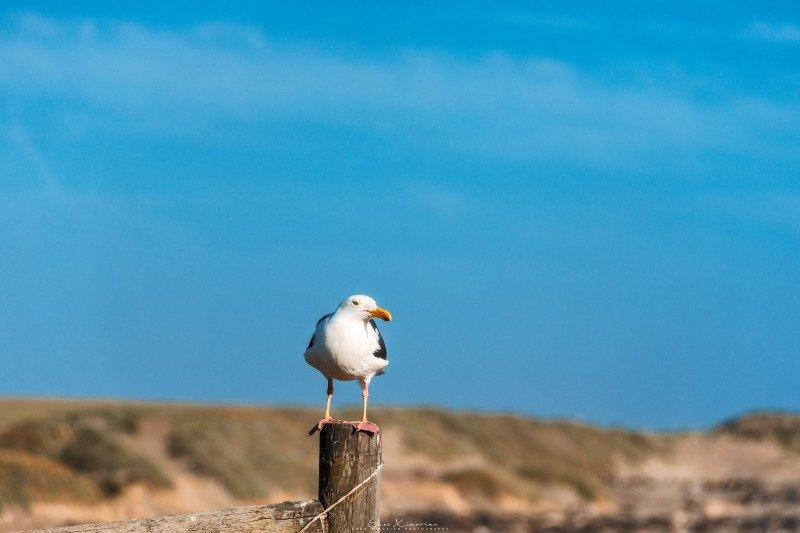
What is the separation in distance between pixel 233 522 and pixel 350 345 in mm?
1218

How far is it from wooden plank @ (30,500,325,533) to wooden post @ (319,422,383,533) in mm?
103

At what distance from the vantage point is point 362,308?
22.9 feet

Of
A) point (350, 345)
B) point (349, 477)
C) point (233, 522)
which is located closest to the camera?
point (233, 522)

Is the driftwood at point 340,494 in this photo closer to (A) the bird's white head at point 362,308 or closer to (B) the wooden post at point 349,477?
Result: (B) the wooden post at point 349,477

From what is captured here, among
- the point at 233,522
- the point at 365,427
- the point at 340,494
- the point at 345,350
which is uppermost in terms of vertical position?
the point at 345,350

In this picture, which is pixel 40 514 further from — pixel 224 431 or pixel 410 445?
pixel 410 445

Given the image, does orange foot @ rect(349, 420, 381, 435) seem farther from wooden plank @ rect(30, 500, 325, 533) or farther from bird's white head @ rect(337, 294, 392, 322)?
bird's white head @ rect(337, 294, 392, 322)

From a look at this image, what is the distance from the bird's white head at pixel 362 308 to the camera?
22.9 ft

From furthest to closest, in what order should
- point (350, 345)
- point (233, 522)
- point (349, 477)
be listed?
1. point (350, 345)
2. point (349, 477)
3. point (233, 522)

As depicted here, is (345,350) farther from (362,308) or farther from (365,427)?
(365,427)

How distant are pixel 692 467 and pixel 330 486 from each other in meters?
44.2

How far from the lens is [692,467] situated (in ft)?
160

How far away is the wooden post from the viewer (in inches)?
257

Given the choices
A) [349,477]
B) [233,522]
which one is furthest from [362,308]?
[233,522]
